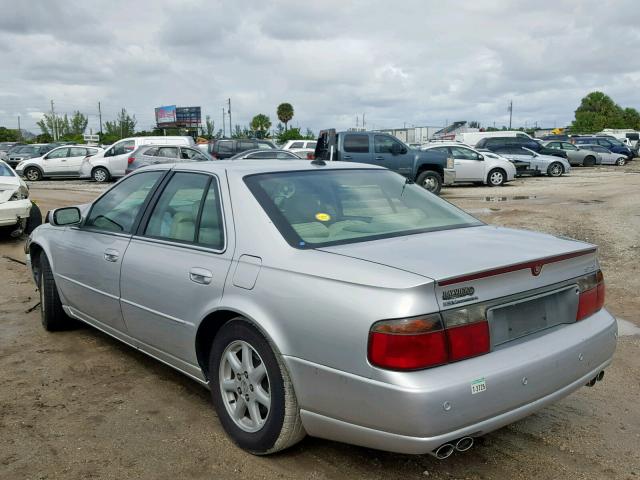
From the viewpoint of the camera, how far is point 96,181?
25.3m

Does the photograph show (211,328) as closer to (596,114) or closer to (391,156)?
(391,156)

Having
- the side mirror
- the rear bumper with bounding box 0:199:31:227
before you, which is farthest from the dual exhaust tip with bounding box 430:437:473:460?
the rear bumper with bounding box 0:199:31:227

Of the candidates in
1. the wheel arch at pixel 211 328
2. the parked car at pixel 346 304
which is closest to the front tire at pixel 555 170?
the parked car at pixel 346 304

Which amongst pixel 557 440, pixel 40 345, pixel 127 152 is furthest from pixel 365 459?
pixel 127 152

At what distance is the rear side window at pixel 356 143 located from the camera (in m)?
17.5

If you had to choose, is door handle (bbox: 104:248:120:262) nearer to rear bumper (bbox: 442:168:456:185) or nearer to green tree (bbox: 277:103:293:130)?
rear bumper (bbox: 442:168:456:185)

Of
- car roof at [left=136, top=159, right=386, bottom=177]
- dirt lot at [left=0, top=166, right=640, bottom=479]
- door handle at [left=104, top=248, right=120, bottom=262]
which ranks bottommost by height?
dirt lot at [left=0, top=166, right=640, bottom=479]

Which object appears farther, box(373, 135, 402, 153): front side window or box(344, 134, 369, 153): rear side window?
box(373, 135, 402, 153): front side window

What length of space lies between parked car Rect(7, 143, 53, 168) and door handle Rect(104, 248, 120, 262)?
30.7m

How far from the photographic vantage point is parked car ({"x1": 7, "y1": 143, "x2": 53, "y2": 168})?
31.8 metres

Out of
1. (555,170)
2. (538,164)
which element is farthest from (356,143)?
(555,170)

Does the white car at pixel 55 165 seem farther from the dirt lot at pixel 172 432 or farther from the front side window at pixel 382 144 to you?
the dirt lot at pixel 172 432

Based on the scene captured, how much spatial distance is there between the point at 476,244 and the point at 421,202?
0.89 meters

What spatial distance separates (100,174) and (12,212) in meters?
16.0
